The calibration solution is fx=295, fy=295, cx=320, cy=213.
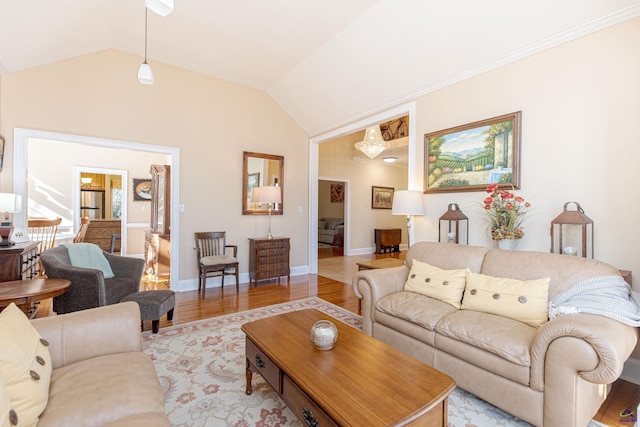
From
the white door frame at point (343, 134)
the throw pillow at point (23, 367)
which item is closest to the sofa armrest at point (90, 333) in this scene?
the throw pillow at point (23, 367)

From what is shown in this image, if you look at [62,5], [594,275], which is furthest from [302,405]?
[62,5]

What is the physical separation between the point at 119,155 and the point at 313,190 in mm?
5023

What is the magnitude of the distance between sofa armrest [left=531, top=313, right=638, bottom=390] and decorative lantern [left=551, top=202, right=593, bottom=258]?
0.89m

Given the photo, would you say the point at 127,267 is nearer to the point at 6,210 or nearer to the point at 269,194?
the point at 6,210

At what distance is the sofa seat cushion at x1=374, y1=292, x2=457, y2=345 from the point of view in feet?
7.11

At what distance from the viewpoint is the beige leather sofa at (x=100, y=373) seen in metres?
1.11

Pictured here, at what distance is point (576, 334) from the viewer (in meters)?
1.47

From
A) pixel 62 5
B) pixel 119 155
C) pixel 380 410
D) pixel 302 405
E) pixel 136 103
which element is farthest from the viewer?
pixel 119 155

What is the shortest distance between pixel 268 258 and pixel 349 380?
3.71 meters

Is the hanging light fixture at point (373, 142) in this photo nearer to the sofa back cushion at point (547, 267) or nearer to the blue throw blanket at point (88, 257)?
the sofa back cushion at point (547, 267)

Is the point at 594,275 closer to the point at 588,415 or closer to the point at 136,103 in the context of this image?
the point at 588,415

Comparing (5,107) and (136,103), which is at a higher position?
(136,103)

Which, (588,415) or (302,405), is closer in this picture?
(302,405)

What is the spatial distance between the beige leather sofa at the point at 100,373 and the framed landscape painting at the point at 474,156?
10.4 ft
